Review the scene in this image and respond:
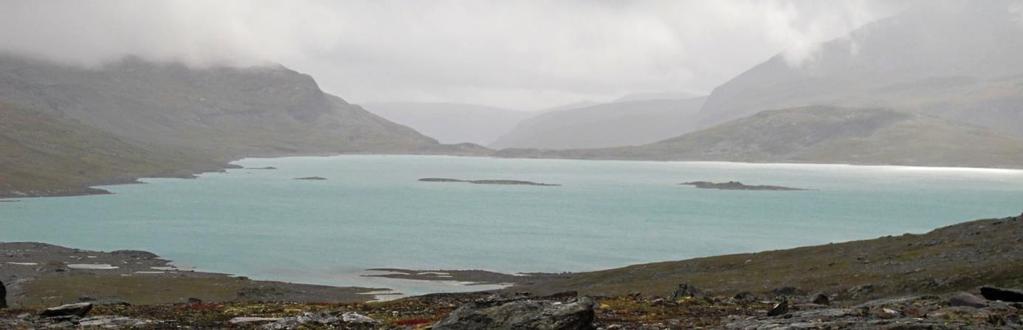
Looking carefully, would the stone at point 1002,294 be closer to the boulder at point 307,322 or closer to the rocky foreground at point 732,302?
the rocky foreground at point 732,302

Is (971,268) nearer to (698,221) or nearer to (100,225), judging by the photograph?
(698,221)

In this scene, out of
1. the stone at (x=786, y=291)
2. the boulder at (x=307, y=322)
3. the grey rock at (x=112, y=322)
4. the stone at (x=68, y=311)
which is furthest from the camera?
the stone at (x=786, y=291)

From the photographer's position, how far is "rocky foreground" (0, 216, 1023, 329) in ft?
84.8

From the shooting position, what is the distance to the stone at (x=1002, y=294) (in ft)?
100

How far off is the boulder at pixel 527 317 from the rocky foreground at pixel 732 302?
0.04 metres

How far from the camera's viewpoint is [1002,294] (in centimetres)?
3105

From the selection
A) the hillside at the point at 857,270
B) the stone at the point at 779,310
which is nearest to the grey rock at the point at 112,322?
the stone at the point at 779,310

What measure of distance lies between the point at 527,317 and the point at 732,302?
1867 centimetres

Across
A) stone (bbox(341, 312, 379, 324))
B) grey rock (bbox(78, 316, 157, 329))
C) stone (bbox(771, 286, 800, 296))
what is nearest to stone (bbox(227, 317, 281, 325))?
→ stone (bbox(341, 312, 379, 324))

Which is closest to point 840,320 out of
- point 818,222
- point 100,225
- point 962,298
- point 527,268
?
point 962,298

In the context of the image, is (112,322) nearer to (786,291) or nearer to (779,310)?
(779,310)

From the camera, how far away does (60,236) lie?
14950cm

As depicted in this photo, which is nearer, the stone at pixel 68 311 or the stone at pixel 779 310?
the stone at pixel 779 310

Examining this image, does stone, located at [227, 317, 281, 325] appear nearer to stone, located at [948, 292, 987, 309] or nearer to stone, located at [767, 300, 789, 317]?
stone, located at [767, 300, 789, 317]
